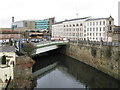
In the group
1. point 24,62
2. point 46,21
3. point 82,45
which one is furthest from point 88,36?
point 46,21

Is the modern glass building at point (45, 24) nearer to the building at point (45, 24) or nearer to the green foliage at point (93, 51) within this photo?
the building at point (45, 24)

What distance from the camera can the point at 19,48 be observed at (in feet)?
138

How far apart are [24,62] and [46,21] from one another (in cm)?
11948

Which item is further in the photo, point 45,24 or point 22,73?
point 45,24

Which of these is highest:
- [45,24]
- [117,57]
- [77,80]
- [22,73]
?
[45,24]

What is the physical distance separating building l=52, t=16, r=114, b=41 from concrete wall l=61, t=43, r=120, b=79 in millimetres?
9059

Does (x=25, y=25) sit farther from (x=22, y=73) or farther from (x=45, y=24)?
(x=22, y=73)

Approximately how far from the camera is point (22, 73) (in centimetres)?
2645

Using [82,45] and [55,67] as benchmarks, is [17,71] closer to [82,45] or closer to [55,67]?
[55,67]

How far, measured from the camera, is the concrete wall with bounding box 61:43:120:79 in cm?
3378

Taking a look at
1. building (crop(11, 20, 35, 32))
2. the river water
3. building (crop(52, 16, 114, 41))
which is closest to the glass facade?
building (crop(11, 20, 35, 32))

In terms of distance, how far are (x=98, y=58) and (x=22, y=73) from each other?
21721 mm

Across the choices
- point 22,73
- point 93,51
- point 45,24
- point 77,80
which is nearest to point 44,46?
point 93,51

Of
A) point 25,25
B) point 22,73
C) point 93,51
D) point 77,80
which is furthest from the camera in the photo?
point 25,25
